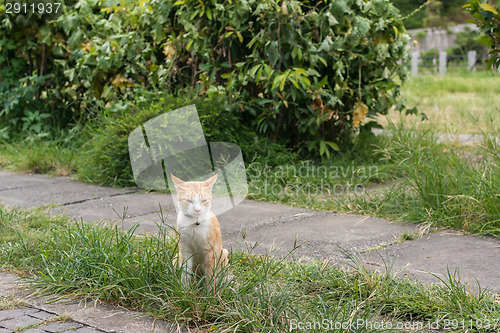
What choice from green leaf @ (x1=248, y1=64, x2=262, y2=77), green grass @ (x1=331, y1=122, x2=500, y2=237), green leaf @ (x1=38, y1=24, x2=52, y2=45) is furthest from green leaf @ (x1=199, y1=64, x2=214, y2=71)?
green leaf @ (x1=38, y1=24, x2=52, y2=45)

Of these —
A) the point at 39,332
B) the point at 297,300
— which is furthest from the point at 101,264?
the point at 297,300

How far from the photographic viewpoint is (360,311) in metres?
2.14

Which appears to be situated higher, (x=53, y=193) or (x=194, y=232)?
(x=194, y=232)

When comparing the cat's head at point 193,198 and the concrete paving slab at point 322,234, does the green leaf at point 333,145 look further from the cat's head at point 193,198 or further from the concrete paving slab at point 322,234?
the cat's head at point 193,198

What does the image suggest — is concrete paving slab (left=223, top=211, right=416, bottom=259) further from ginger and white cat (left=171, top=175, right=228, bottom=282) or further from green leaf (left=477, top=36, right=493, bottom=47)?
green leaf (left=477, top=36, right=493, bottom=47)

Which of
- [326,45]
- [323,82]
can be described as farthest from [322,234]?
[326,45]

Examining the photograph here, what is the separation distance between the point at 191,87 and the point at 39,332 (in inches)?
147

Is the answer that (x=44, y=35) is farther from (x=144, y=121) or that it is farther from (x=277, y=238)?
(x=277, y=238)

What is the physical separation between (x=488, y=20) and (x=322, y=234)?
5.29 ft

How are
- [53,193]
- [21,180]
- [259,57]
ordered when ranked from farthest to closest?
1. [21,180]
2. [259,57]
3. [53,193]

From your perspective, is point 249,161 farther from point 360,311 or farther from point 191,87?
point 360,311

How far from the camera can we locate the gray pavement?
2.24 metres

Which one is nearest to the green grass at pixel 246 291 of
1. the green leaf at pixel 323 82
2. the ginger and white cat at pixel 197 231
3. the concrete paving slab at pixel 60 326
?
the ginger and white cat at pixel 197 231

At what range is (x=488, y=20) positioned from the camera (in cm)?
335
